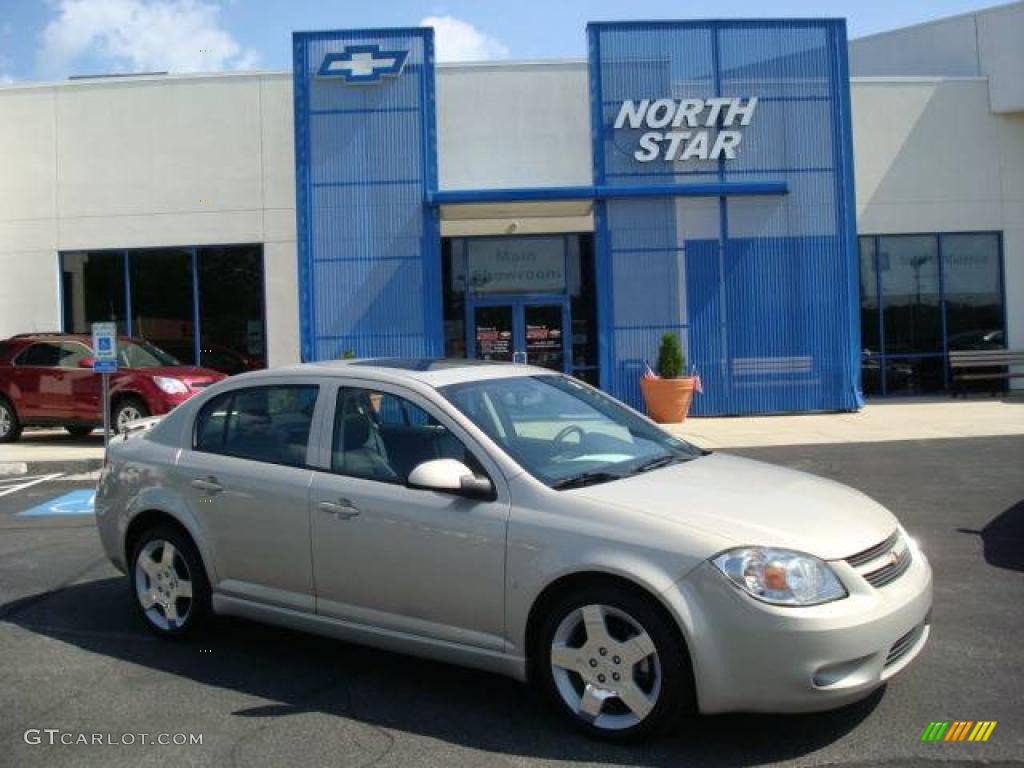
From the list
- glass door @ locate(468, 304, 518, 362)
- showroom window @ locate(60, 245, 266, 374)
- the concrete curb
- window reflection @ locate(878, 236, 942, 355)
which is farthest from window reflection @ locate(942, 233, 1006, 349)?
the concrete curb

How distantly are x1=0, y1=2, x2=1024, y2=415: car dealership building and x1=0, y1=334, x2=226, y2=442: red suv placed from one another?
10.1ft

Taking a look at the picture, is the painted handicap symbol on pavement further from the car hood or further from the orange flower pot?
the orange flower pot

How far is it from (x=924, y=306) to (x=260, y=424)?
18700 mm

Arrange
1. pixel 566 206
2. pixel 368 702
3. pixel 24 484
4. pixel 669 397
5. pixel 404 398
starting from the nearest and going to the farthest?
pixel 368 702 < pixel 404 398 < pixel 24 484 < pixel 669 397 < pixel 566 206

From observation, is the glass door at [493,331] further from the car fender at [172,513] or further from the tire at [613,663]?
the tire at [613,663]

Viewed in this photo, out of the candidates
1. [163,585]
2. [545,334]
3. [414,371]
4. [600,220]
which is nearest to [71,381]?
[545,334]

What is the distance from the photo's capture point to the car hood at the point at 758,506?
378 cm

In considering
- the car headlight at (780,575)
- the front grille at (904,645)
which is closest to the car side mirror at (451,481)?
the car headlight at (780,575)

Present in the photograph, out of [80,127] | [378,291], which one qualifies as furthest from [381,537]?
[80,127]

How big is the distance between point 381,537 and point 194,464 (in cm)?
143

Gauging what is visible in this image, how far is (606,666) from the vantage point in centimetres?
384

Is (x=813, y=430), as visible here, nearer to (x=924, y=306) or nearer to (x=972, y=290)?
(x=924, y=306)

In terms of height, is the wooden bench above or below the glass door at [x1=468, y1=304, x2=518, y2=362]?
below

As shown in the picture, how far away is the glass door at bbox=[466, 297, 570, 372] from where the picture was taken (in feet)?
64.6
